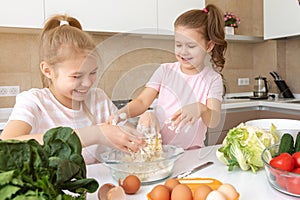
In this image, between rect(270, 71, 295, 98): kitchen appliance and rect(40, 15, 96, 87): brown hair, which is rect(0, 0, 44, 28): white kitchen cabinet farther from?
rect(270, 71, 295, 98): kitchen appliance

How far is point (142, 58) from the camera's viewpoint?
793mm

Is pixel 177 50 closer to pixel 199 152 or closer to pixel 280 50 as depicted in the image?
pixel 199 152

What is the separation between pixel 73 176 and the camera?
1.65ft

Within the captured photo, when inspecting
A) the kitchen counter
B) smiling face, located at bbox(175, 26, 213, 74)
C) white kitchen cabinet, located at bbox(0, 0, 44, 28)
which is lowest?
the kitchen counter

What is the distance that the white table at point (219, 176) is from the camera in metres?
0.71

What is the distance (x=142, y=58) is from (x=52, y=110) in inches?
18.8

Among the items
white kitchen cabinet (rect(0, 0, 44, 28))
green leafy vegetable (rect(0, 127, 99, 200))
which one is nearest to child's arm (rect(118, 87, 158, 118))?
green leafy vegetable (rect(0, 127, 99, 200))

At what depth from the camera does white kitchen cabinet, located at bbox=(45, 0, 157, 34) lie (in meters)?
1.84

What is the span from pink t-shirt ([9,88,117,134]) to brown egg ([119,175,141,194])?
329 millimetres

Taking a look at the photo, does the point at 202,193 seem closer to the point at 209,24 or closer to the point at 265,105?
the point at 209,24

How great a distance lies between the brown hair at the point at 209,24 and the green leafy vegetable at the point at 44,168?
2.03ft

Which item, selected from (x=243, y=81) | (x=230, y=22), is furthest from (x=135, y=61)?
(x=243, y=81)

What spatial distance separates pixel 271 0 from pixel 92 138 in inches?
95.2

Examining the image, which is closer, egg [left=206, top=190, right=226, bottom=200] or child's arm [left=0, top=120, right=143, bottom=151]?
egg [left=206, top=190, right=226, bottom=200]
